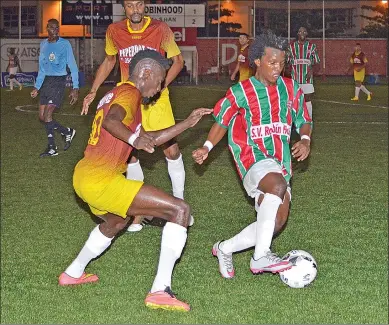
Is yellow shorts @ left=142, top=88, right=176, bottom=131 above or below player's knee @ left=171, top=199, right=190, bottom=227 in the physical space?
above

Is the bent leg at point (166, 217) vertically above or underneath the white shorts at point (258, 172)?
underneath

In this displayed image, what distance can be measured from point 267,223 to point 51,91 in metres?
8.70

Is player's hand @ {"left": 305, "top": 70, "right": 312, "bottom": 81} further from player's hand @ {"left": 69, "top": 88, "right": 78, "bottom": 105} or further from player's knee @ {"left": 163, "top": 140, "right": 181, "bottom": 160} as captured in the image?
player's knee @ {"left": 163, "top": 140, "right": 181, "bottom": 160}

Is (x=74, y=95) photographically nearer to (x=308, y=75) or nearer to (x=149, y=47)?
(x=149, y=47)

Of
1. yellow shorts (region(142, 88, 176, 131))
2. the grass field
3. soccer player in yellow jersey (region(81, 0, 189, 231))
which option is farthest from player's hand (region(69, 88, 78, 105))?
yellow shorts (region(142, 88, 176, 131))

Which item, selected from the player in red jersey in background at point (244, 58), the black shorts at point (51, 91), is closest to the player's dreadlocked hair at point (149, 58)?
the black shorts at point (51, 91)

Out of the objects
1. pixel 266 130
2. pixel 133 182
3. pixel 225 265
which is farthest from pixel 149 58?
pixel 225 265

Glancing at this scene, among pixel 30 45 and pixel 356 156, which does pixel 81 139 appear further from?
pixel 30 45

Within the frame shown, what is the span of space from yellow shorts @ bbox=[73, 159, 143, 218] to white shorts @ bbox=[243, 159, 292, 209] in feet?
3.32

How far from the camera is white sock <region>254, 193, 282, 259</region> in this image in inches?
274

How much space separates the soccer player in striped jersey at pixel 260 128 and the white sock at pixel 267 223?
Result: 8cm

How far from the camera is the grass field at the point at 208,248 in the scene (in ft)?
21.1

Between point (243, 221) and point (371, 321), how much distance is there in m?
3.65

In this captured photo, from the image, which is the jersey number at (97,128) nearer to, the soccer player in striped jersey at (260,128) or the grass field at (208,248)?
the soccer player in striped jersey at (260,128)
